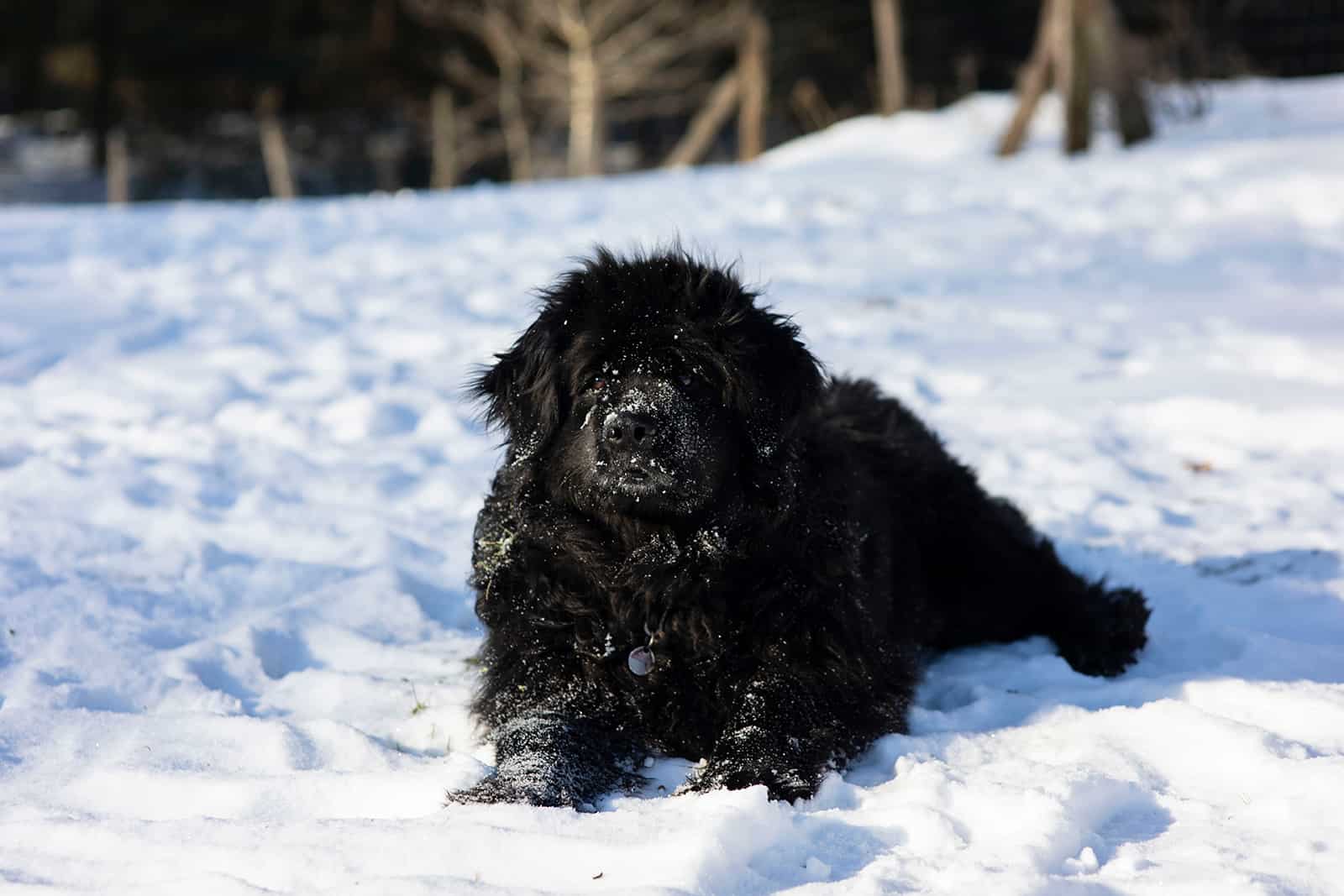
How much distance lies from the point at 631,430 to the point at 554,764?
858mm

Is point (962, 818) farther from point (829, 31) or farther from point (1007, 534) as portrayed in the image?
point (829, 31)

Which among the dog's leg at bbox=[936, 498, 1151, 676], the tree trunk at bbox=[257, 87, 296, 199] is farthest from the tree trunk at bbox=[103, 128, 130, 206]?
the dog's leg at bbox=[936, 498, 1151, 676]

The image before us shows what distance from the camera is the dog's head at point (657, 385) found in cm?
344

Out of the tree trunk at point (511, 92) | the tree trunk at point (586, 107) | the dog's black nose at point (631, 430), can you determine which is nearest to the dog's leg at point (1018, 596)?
the dog's black nose at point (631, 430)

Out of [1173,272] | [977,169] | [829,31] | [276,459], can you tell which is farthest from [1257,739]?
[829,31]

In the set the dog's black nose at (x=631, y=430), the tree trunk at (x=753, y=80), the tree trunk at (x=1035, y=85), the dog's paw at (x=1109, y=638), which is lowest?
the dog's paw at (x=1109, y=638)

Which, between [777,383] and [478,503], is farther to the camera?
[478,503]

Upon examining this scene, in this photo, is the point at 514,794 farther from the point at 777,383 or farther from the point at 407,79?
the point at 407,79

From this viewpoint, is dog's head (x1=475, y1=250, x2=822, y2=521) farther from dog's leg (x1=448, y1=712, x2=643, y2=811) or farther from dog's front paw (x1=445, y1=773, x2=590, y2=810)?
dog's front paw (x1=445, y1=773, x2=590, y2=810)

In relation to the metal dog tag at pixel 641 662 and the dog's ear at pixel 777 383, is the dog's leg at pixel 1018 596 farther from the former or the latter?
the metal dog tag at pixel 641 662

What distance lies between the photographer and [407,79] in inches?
1192

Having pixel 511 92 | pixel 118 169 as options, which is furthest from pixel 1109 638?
pixel 511 92

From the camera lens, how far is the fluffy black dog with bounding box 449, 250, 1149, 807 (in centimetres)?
342

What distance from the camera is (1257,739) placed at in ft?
10.8
